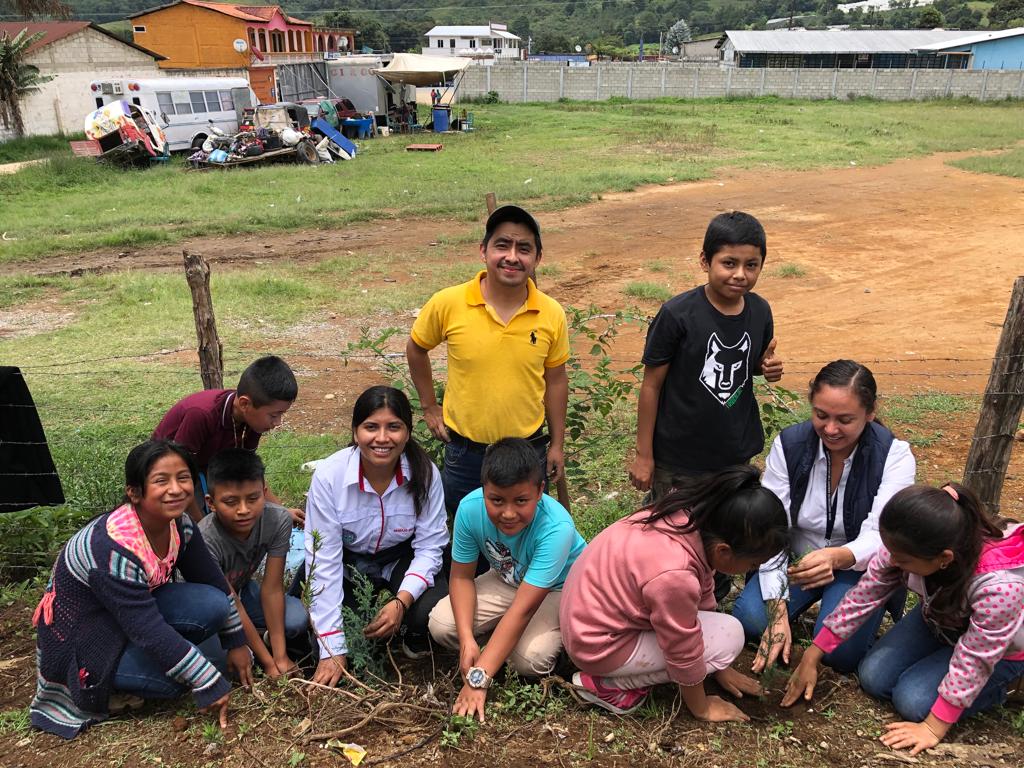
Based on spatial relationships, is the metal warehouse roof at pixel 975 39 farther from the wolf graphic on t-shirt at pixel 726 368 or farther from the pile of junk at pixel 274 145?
the wolf graphic on t-shirt at pixel 726 368

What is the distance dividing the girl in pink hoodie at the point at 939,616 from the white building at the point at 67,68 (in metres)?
25.8

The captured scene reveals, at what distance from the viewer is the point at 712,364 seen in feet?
9.74

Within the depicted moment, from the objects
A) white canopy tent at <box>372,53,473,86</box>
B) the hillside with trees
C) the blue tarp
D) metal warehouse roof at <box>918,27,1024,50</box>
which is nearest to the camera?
the blue tarp

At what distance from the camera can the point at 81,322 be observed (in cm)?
779

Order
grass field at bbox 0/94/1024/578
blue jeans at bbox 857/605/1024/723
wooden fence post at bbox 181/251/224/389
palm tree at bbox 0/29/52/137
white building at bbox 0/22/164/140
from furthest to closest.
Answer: white building at bbox 0/22/164/140 → palm tree at bbox 0/29/52/137 → grass field at bbox 0/94/1024/578 → wooden fence post at bbox 181/251/224/389 → blue jeans at bbox 857/605/1024/723

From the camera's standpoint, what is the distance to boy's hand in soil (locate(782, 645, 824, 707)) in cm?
251

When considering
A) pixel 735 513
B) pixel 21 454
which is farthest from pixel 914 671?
pixel 21 454

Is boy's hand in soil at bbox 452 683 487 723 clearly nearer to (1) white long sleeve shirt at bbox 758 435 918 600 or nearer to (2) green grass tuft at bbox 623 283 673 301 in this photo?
(1) white long sleeve shirt at bbox 758 435 918 600

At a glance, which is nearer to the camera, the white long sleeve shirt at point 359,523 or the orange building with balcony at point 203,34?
the white long sleeve shirt at point 359,523

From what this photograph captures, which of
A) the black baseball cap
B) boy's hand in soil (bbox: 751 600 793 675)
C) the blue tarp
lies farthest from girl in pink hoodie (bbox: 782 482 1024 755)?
the blue tarp

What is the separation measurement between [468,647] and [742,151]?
18.0m

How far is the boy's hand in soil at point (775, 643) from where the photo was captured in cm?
258

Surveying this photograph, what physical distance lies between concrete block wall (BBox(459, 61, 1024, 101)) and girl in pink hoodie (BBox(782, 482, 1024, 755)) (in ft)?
110

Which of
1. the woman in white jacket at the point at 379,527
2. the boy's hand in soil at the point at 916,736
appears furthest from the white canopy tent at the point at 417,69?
the boy's hand in soil at the point at 916,736
